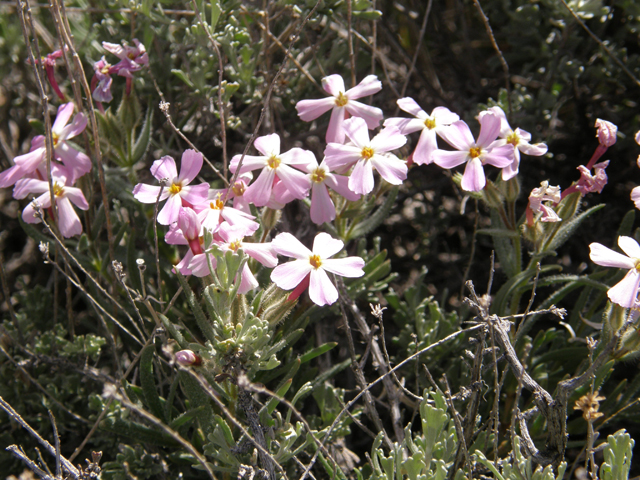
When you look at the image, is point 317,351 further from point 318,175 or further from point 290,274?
point 318,175

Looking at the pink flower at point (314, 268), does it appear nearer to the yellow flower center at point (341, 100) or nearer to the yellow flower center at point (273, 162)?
the yellow flower center at point (273, 162)

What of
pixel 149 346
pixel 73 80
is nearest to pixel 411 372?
pixel 149 346

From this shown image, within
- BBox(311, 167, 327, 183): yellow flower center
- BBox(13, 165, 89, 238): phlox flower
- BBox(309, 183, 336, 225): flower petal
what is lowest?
BBox(13, 165, 89, 238): phlox flower

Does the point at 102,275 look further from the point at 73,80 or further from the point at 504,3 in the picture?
the point at 504,3

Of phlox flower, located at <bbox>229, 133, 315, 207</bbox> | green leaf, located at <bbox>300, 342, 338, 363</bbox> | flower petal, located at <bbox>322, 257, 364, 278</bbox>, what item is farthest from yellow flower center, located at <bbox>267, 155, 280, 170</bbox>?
green leaf, located at <bbox>300, 342, 338, 363</bbox>

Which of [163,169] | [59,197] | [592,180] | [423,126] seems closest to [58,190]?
[59,197]

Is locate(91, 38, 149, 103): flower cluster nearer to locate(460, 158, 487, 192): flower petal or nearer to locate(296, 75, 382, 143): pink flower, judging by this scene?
locate(296, 75, 382, 143): pink flower
